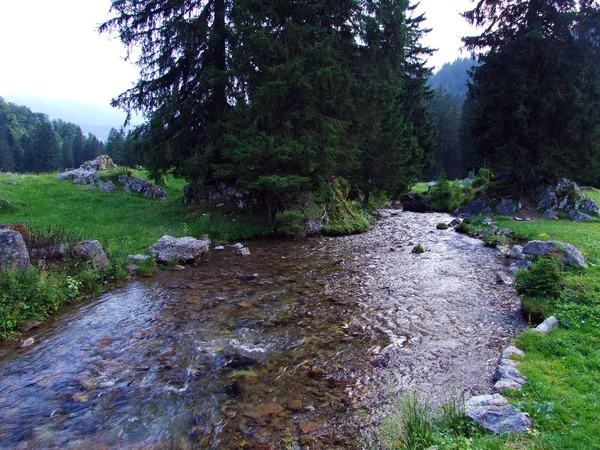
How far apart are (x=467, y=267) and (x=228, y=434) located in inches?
400

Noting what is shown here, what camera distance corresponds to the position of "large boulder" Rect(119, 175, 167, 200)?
2873 cm

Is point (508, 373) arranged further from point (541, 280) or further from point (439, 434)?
point (541, 280)

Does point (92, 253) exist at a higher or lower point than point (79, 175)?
lower

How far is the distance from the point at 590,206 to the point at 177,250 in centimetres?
2340

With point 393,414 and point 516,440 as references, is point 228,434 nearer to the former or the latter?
point 393,414

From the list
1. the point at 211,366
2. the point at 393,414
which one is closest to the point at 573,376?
the point at 393,414

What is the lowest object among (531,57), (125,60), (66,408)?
(66,408)

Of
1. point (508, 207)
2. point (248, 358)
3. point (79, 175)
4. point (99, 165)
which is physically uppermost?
point (99, 165)

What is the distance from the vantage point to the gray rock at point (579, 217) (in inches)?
764

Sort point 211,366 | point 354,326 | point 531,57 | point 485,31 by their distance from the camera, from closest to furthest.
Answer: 1. point 211,366
2. point 354,326
3. point 531,57
4. point 485,31

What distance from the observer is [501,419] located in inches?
154

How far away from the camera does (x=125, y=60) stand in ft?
62.9

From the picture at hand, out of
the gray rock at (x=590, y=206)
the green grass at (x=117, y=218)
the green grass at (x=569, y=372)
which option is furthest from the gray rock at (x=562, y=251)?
the gray rock at (x=590, y=206)

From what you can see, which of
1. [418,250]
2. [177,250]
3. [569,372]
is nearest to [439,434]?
[569,372]
